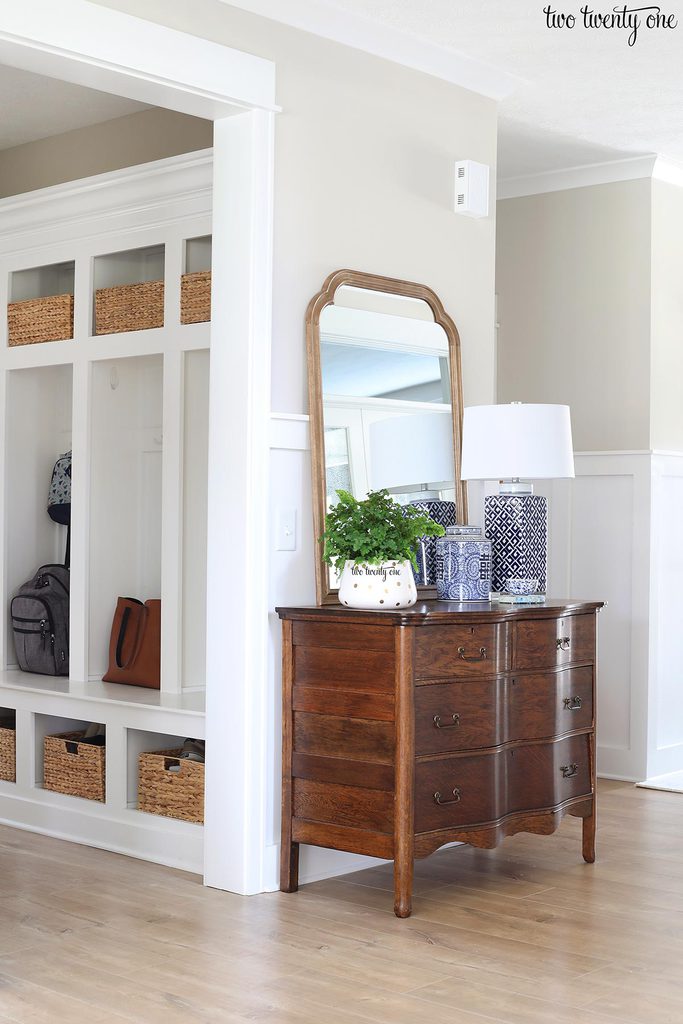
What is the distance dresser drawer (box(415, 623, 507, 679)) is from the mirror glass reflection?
0.51 m

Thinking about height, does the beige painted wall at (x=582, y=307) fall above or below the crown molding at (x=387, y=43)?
below

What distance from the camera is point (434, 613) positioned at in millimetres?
3441

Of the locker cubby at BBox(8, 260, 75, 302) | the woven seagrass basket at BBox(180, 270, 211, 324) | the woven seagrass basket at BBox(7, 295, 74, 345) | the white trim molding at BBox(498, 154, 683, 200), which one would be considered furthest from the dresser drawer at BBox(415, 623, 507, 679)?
the white trim molding at BBox(498, 154, 683, 200)

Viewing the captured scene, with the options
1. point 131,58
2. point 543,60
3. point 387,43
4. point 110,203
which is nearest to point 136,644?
point 110,203

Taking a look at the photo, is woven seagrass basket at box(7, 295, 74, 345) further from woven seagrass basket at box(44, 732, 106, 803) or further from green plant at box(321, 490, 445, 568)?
green plant at box(321, 490, 445, 568)

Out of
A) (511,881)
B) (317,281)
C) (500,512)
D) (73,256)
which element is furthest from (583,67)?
(511,881)

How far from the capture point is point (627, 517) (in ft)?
18.0

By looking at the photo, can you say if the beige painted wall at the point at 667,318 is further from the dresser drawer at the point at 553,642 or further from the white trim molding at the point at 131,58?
the white trim molding at the point at 131,58

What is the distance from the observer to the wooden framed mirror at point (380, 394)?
3842 millimetres

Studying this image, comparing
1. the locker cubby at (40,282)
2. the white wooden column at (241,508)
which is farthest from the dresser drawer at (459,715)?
the locker cubby at (40,282)

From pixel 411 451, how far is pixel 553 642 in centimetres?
78

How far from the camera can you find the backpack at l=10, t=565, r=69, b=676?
15.8 ft

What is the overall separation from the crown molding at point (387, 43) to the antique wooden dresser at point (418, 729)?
5.78 feet

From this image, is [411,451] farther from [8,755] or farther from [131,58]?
[8,755]
